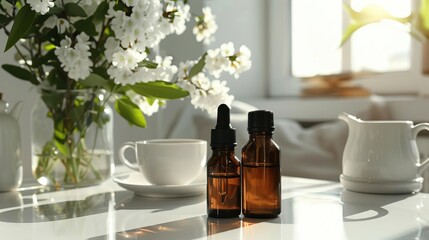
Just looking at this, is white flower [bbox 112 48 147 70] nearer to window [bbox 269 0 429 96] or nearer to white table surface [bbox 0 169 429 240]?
white table surface [bbox 0 169 429 240]

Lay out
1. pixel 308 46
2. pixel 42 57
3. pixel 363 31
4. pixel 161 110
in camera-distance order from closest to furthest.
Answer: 1. pixel 42 57
2. pixel 161 110
3. pixel 363 31
4. pixel 308 46

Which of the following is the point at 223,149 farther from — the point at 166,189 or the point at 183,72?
the point at 183,72

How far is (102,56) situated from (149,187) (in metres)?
0.29

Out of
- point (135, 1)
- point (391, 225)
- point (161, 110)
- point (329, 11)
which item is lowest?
point (391, 225)

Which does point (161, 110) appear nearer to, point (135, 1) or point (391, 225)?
point (135, 1)

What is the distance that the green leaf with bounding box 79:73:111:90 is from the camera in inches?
39.7

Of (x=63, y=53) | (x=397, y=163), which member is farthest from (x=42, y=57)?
(x=397, y=163)

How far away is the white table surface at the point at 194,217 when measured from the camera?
26.9 inches

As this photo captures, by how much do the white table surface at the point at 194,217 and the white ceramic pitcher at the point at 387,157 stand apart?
0.02m

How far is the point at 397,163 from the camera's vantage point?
3.10 ft

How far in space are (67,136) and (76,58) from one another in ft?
0.55

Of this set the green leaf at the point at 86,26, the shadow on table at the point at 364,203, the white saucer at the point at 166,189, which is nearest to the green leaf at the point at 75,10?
the green leaf at the point at 86,26

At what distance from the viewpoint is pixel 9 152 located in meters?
1.05

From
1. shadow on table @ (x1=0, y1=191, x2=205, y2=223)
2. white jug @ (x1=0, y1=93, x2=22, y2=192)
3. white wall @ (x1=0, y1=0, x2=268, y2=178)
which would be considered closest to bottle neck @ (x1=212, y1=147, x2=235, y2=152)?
shadow on table @ (x1=0, y1=191, x2=205, y2=223)
